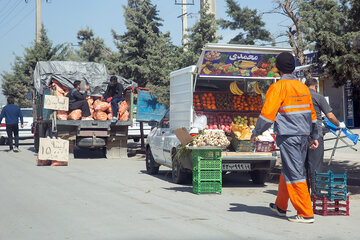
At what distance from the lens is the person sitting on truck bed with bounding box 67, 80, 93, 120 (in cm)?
1738

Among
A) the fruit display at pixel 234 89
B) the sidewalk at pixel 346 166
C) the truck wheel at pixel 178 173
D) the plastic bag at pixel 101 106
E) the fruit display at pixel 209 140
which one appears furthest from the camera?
the plastic bag at pixel 101 106

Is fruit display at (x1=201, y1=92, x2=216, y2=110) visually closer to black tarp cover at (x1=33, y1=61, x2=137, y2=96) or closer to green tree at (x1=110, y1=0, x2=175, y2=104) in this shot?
black tarp cover at (x1=33, y1=61, x2=137, y2=96)

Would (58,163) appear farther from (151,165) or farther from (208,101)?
(208,101)

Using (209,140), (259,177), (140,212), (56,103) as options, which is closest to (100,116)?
(56,103)

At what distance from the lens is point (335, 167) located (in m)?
13.3

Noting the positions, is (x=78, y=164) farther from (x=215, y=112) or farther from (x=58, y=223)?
(x=58, y=223)

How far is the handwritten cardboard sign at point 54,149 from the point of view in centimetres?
1473

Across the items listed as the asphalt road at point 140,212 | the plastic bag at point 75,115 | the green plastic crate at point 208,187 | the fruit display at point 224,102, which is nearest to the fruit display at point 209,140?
the green plastic crate at point 208,187

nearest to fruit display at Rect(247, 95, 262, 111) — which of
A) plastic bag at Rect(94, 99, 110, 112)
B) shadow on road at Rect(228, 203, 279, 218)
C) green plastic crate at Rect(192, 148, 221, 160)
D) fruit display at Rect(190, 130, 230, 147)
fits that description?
fruit display at Rect(190, 130, 230, 147)

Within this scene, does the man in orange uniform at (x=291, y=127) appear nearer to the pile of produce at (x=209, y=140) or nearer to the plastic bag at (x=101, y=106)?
the pile of produce at (x=209, y=140)

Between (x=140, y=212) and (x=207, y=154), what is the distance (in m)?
2.57

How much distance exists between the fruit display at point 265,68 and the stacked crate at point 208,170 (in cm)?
276

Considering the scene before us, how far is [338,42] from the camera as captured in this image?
30.9ft

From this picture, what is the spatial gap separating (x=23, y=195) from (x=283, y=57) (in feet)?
16.9
